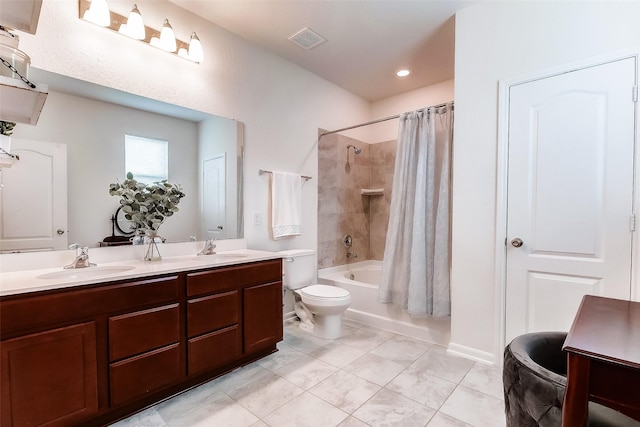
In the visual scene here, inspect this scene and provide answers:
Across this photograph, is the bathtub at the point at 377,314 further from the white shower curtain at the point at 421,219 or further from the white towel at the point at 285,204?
the white towel at the point at 285,204

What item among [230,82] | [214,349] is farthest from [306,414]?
[230,82]

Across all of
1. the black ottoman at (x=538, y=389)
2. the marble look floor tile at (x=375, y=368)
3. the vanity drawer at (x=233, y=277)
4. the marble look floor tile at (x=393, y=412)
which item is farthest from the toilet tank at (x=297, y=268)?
the black ottoman at (x=538, y=389)

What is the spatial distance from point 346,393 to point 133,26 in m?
2.68

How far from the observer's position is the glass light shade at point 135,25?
6.26 ft

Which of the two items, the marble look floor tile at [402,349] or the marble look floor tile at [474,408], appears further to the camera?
the marble look floor tile at [402,349]

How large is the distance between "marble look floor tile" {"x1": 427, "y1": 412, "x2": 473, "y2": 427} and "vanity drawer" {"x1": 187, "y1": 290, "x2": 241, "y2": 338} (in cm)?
132

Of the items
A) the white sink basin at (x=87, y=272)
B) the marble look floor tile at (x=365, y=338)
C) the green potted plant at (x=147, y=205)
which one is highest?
the green potted plant at (x=147, y=205)

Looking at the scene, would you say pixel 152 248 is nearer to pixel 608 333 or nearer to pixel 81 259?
pixel 81 259

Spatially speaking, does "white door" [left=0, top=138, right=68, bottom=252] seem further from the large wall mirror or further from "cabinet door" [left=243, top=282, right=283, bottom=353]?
"cabinet door" [left=243, top=282, right=283, bottom=353]

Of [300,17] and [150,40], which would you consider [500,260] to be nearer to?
[300,17]

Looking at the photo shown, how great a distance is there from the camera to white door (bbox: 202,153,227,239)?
2.42 m

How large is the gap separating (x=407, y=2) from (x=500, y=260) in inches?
77.7

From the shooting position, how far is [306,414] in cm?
163

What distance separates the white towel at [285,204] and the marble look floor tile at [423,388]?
160 cm
